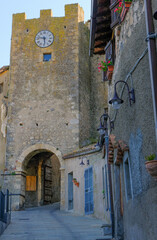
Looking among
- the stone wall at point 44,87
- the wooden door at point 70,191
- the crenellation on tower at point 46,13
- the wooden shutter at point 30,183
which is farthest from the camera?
the crenellation on tower at point 46,13

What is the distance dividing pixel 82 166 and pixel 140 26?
10.6m

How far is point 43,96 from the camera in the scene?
18844mm

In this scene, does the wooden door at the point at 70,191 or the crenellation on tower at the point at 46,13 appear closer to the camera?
the wooden door at the point at 70,191

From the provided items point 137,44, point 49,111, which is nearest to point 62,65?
point 49,111

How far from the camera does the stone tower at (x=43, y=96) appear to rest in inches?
707

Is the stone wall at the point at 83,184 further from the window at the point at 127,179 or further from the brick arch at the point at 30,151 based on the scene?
the window at the point at 127,179

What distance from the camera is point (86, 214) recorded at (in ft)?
44.9

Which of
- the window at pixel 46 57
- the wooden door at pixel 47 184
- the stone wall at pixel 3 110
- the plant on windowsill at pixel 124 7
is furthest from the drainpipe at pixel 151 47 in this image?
the wooden door at pixel 47 184

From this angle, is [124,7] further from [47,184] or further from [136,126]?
[47,184]

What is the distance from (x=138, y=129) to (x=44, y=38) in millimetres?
16149

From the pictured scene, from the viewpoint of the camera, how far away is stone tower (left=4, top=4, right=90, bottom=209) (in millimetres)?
17969

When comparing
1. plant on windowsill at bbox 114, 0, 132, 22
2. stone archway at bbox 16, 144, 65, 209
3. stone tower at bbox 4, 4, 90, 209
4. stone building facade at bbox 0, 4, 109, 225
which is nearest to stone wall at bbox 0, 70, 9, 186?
stone building facade at bbox 0, 4, 109, 225

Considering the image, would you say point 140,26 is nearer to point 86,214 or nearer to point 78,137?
point 86,214

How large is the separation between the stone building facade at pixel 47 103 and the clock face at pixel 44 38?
7 cm
